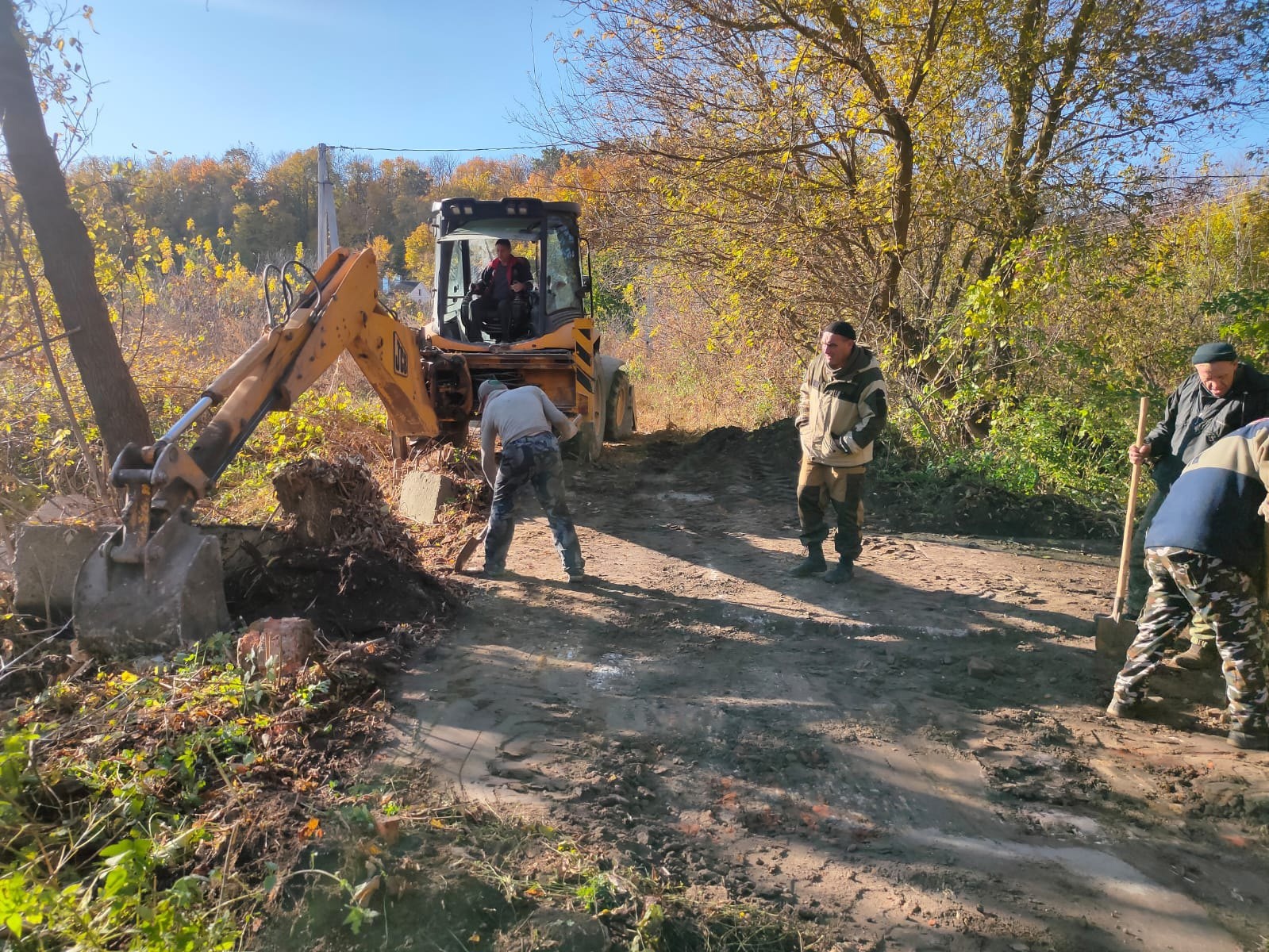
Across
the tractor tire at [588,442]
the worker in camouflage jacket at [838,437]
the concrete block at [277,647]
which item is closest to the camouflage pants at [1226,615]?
the worker in camouflage jacket at [838,437]

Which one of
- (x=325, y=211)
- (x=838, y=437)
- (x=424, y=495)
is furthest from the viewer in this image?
(x=325, y=211)

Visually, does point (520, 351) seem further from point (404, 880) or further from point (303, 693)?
point (404, 880)

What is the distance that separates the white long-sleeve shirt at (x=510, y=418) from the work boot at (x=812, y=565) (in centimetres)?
226

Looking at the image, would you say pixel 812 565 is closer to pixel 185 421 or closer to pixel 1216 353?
pixel 1216 353

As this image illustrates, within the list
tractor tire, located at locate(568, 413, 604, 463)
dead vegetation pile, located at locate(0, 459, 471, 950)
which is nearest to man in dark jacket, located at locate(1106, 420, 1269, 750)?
dead vegetation pile, located at locate(0, 459, 471, 950)

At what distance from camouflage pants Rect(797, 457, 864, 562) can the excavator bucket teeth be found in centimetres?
408

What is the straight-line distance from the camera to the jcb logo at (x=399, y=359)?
5945 millimetres

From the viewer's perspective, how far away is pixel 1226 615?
11.5ft

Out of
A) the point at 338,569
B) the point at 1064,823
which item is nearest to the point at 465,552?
the point at 338,569

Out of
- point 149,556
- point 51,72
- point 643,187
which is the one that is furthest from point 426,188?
point 149,556

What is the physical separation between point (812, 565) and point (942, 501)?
7.87ft

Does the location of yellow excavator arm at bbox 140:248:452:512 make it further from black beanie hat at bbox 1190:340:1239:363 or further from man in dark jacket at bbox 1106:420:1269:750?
black beanie hat at bbox 1190:340:1239:363

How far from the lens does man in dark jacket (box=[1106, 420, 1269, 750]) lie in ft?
11.3

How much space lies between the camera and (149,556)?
3629mm
